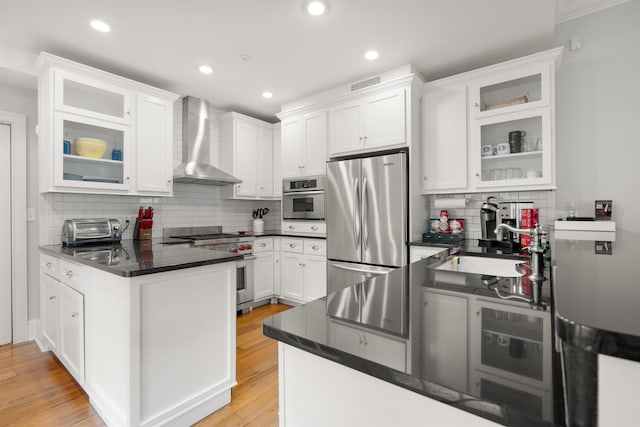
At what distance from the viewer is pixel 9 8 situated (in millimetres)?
2096

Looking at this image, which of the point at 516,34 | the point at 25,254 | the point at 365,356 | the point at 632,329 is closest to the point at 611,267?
the point at 632,329

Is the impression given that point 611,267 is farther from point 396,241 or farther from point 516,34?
point 516,34

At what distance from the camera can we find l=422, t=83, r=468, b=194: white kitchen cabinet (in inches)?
116

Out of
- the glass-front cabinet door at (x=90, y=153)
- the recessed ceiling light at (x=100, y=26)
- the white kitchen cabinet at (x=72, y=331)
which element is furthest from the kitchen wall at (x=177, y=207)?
the recessed ceiling light at (x=100, y=26)

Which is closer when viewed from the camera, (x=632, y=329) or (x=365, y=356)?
(x=632, y=329)

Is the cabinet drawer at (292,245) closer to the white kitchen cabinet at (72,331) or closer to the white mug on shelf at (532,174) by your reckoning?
the white kitchen cabinet at (72,331)

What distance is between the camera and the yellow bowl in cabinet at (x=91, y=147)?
2.71 m

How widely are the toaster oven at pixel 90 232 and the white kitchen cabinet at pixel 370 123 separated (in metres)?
2.28

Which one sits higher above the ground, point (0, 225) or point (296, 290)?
point (0, 225)

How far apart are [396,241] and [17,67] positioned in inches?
140

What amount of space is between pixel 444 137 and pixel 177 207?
306 cm

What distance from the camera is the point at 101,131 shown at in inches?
112

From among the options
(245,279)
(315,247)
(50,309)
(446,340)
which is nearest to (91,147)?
(50,309)

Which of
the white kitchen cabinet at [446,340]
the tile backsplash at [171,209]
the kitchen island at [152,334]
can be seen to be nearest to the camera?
the white kitchen cabinet at [446,340]
